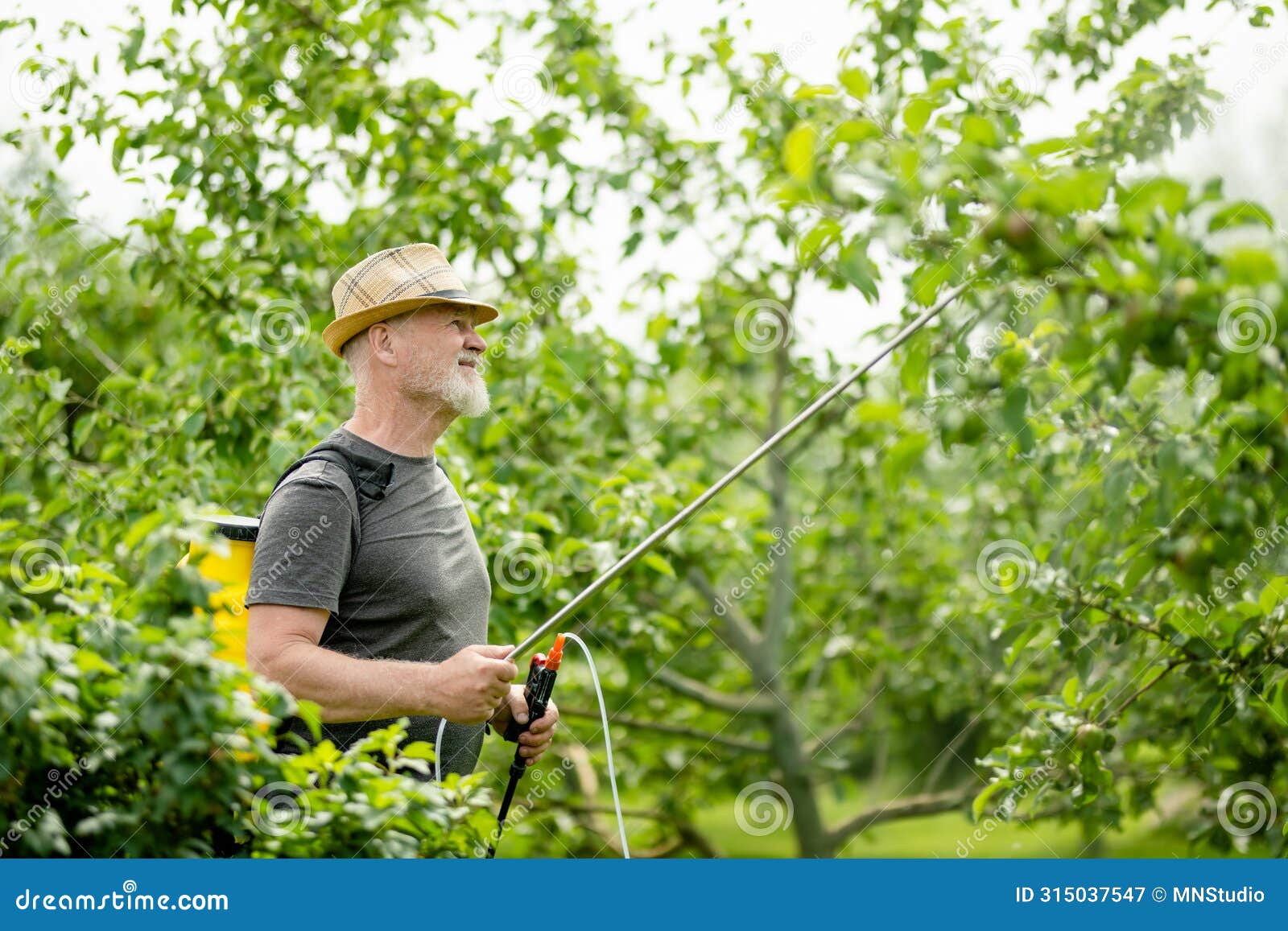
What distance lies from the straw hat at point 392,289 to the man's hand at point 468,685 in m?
0.93

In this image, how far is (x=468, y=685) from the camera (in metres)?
2.39

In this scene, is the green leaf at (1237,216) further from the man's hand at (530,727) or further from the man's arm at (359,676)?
the man's hand at (530,727)

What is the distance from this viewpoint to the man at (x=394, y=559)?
2389 mm

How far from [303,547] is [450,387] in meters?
0.60

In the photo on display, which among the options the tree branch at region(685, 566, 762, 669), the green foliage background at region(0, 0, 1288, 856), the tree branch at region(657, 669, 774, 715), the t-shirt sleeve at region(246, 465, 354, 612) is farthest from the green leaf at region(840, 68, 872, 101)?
the tree branch at region(657, 669, 774, 715)

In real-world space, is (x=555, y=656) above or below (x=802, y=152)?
below

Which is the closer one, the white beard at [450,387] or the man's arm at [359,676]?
the man's arm at [359,676]

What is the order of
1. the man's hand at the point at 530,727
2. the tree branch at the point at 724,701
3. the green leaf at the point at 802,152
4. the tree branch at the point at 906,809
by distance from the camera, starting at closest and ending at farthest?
the green leaf at the point at 802,152
the man's hand at the point at 530,727
the tree branch at the point at 906,809
the tree branch at the point at 724,701

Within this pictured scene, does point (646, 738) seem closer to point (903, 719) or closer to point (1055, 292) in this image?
point (903, 719)

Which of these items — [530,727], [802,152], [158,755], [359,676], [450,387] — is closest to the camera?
[802,152]

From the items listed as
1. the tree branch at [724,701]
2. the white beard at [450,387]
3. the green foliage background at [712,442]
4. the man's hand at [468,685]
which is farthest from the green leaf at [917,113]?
the tree branch at [724,701]

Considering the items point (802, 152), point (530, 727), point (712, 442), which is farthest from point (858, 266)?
point (712, 442)

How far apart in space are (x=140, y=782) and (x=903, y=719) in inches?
237

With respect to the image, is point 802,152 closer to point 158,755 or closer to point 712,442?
point 158,755
